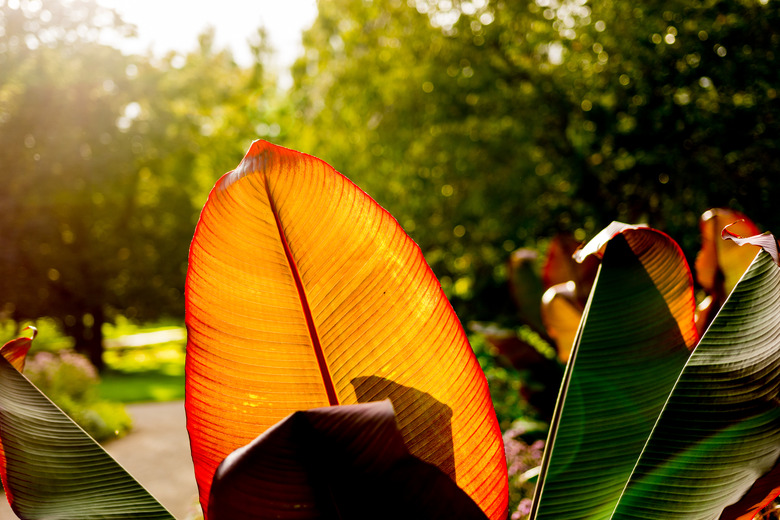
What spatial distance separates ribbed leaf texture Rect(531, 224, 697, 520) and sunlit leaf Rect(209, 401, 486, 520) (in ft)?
1.64

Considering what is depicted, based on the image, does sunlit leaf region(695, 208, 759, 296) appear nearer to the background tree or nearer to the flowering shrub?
the flowering shrub

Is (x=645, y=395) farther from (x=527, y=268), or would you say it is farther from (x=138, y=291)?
(x=138, y=291)

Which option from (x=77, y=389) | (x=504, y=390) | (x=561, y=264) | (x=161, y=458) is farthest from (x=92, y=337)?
(x=561, y=264)

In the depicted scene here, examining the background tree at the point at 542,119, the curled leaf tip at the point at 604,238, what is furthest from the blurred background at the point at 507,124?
the curled leaf tip at the point at 604,238

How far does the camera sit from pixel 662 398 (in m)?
1.41

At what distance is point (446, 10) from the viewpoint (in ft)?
26.5

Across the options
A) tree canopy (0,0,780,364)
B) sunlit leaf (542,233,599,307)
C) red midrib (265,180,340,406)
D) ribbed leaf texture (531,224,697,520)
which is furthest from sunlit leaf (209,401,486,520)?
tree canopy (0,0,780,364)

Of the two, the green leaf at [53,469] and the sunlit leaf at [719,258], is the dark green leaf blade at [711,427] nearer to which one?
the green leaf at [53,469]

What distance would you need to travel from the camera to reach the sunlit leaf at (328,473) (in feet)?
2.78

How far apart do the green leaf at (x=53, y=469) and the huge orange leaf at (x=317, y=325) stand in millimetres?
172

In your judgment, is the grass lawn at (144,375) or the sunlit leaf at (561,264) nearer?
the sunlit leaf at (561,264)

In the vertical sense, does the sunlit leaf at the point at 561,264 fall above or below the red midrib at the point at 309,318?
below

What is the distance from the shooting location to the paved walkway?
689cm

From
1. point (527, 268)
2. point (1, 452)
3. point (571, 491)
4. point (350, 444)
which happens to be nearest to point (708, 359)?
point (571, 491)
